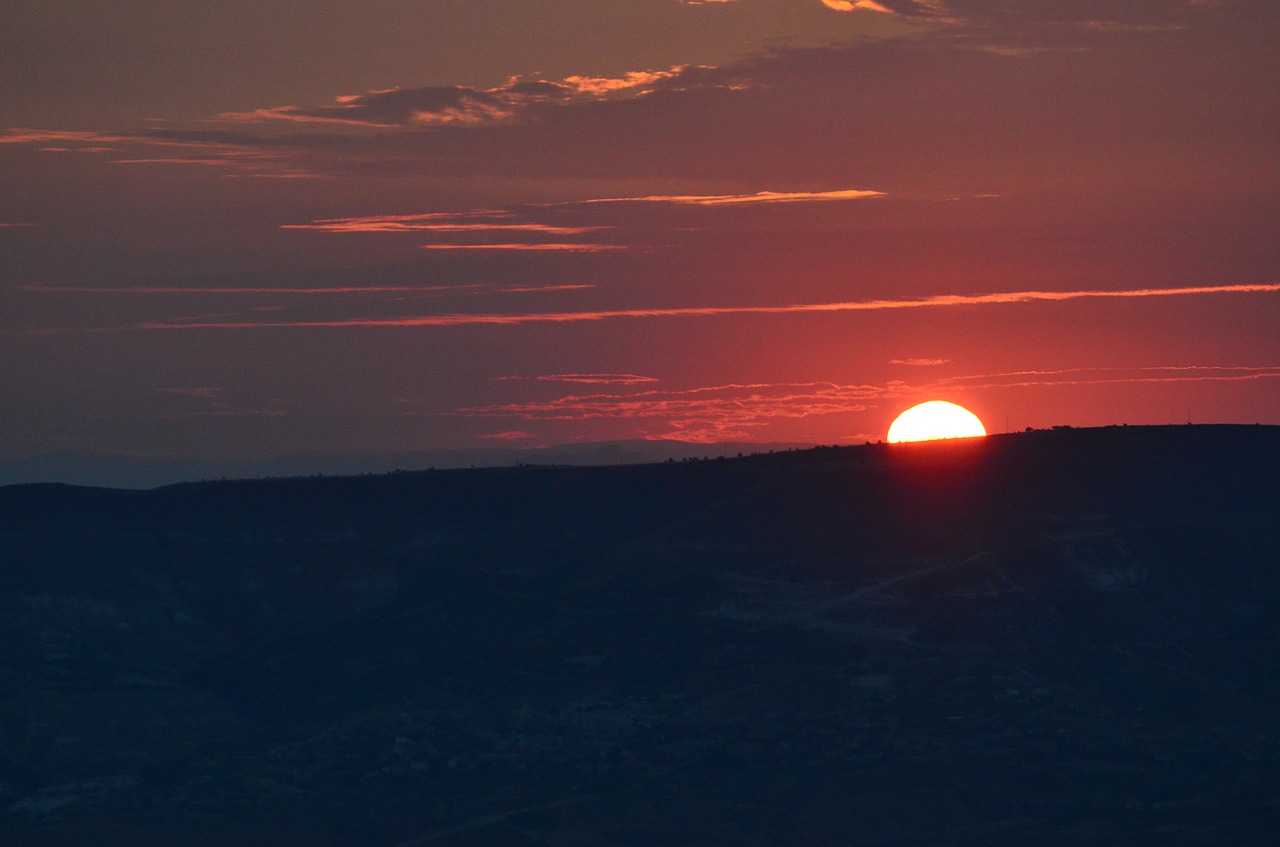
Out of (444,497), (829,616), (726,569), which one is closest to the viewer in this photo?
(829,616)

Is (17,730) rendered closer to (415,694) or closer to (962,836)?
(415,694)

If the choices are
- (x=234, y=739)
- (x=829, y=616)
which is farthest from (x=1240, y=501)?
(x=234, y=739)

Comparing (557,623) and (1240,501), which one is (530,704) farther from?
(1240,501)

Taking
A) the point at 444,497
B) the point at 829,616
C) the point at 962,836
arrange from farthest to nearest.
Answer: the point at 444,497 < the point at 829,616 < the point at 962,836

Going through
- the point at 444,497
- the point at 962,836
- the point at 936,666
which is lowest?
the point at 962,836

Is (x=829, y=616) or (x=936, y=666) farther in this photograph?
(x=829, y=616)

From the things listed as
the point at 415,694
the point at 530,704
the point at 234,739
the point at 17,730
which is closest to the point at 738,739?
the point at 530,704

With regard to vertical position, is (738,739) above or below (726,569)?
below
